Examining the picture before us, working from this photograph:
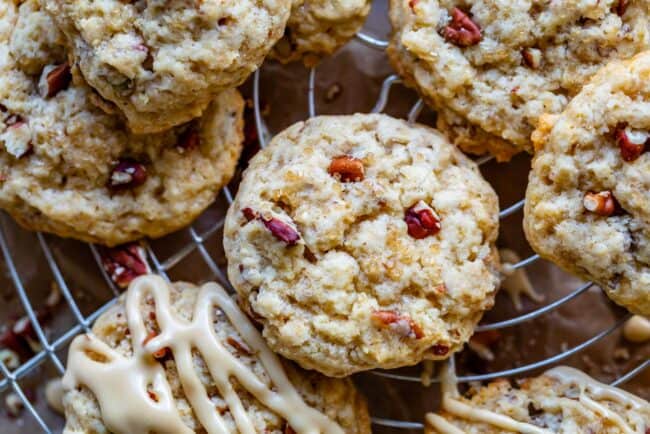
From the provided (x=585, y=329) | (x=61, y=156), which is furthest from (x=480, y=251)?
(x=61, y=156)

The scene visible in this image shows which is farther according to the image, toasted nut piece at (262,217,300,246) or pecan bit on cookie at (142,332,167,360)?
pecan bit on cookie at (142,332,167,360)

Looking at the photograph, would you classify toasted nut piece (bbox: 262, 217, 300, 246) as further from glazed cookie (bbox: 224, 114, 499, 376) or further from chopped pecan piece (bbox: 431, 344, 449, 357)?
chopped pecan piece (bbox: 431, 344, 449, 357)

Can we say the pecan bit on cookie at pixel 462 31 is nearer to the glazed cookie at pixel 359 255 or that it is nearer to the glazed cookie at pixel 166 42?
the glazed cookie at pixel 359 255

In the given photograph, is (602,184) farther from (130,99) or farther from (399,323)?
(130,99)

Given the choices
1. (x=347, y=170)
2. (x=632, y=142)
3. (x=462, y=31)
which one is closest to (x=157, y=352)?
(x=347, y=170)

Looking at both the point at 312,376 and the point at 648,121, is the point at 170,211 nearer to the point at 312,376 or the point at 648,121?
the point at 312,376

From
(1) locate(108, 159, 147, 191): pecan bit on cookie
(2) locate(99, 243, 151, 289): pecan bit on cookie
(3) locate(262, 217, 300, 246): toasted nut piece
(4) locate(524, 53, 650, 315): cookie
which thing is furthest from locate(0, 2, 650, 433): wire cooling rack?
(3) locate(262, 217, 300, 246): toasted nut piece
